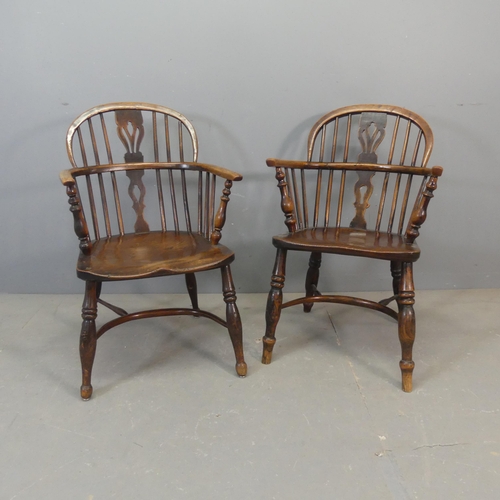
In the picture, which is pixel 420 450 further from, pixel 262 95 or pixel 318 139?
pixel 262 95

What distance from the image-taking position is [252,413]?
145 centimetres

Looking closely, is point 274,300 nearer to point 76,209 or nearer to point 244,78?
point 76,209

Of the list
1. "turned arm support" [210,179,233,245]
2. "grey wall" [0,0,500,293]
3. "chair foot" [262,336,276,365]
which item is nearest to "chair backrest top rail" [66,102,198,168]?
"grey wall" [0,0,500,293]

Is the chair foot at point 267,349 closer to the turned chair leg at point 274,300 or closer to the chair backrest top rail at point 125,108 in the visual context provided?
the turned chair leg at point 274,300

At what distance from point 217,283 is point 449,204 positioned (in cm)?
138

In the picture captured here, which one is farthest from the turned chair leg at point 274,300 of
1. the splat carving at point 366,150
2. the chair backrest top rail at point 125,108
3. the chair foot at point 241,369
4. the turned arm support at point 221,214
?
the chair backrest top rail at point 125,108

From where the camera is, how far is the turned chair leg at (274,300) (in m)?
1.69

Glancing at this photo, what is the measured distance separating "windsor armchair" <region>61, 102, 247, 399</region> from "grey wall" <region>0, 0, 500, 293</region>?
0.66ft

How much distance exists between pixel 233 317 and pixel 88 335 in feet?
1.74

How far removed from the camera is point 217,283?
241cm

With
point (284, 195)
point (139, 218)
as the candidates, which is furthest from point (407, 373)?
point (139, 218)

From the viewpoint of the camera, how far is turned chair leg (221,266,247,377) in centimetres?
159

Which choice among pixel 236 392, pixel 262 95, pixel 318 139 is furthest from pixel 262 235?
pixel 236 392

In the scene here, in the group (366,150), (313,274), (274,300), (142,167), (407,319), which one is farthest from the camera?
(313,274)
